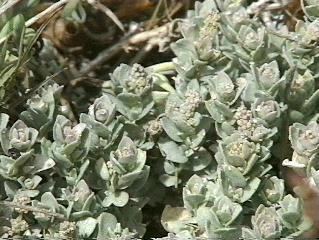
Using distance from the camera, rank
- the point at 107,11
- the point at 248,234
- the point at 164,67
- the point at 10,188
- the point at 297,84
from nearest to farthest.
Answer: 1. the point at 248,234
2. the point at 10,188
3. the point at 297,84
4. the point at 164,67
5. the point at 107,11

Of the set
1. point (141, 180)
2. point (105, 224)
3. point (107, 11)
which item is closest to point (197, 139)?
point (141, 180)

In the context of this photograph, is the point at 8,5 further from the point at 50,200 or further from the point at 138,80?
the point at 50,200

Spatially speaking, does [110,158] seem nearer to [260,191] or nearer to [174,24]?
[260,191]

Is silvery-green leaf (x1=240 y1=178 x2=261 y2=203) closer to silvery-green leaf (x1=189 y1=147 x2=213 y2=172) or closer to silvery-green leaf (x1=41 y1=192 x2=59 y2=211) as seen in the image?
silvery-green leaf (x1=189 y1=147 x2=213 y2=172)

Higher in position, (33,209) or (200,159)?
(33,209)

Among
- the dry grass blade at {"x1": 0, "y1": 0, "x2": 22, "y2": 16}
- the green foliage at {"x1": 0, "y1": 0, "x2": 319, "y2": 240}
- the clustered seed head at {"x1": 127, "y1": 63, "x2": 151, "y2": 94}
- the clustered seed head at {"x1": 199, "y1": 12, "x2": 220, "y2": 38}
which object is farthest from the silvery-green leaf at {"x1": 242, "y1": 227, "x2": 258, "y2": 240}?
the dry grass blade at {"x1": 0, "y1": 0, "x2": 22, "y2": 16}

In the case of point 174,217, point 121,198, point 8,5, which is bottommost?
point 174,217

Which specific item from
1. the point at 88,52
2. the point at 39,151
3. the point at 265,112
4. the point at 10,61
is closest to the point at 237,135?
the point at 265,112
